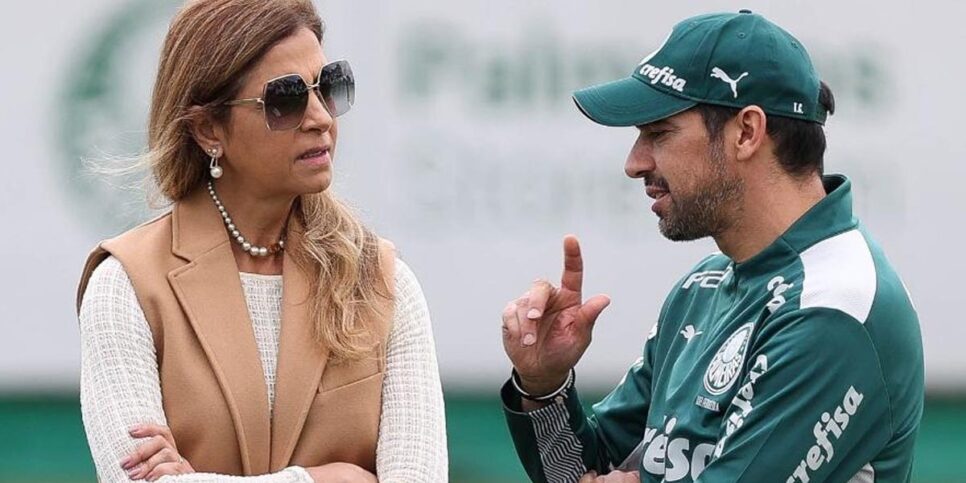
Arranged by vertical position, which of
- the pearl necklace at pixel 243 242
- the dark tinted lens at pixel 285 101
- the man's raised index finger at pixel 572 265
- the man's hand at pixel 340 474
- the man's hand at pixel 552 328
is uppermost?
the dark tinted lens at pixel 285 101

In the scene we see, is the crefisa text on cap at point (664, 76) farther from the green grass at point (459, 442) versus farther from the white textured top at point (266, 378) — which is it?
the green grass at point (459, 442)

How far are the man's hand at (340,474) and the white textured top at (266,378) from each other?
0.07 feet

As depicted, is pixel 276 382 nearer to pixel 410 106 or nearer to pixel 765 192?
pixel 765 192

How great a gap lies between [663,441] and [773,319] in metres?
0.32

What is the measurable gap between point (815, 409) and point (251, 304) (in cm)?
103

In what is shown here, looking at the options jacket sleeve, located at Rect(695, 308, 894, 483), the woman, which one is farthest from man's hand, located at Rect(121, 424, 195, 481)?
jacket sleeve, located at Rect(695, 308, 894, 483)

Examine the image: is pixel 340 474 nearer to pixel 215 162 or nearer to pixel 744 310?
pixel 215 162

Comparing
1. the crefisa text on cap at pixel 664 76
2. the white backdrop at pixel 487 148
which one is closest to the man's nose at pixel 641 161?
Result: the crefisa text on cap at pixel 664 76

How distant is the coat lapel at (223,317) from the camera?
3098 mm

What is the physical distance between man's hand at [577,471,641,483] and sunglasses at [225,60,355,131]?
2.79ft

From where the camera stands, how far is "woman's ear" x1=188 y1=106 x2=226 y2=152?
3.23 meters

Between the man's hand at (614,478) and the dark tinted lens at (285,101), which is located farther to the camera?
the man's hand at (614,478)

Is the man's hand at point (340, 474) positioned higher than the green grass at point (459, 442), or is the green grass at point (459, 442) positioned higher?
the man's hand at point (340, 474)

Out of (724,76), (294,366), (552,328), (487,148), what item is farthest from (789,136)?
(487,148)
